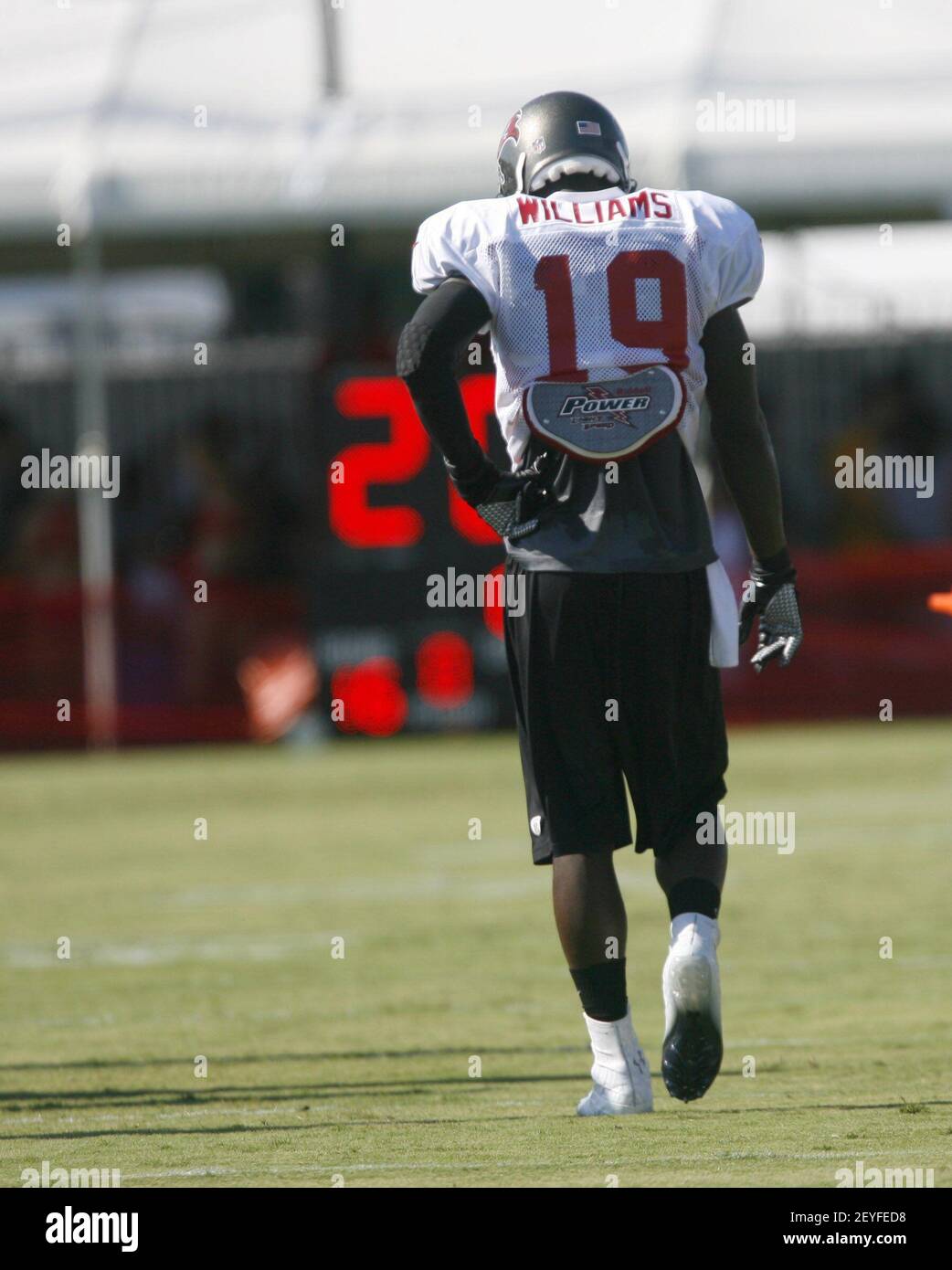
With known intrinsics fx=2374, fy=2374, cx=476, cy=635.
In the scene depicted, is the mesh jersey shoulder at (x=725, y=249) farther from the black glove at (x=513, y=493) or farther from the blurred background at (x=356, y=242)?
the blurred background at (x=356, y=242)

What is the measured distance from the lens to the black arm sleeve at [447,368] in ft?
15.9

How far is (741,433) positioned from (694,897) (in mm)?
987

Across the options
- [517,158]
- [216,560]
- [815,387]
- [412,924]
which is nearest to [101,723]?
[216,560]

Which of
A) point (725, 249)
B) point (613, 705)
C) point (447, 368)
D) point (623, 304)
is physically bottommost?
point (613, 705)

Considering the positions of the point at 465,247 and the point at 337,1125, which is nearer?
the point at 465,247

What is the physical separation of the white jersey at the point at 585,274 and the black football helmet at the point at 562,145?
150mm

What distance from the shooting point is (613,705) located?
4.98 meters

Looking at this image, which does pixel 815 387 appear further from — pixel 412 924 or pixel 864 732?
pixel 412 924

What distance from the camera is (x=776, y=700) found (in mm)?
16938

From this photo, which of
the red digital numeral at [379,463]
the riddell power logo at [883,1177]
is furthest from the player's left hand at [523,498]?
the red digital numeral at [379,463]

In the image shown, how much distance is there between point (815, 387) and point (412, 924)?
13.6 metres

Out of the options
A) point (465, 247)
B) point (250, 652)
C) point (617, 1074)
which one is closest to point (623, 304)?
point (465, 247)

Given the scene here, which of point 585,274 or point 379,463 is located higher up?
point 379,463
